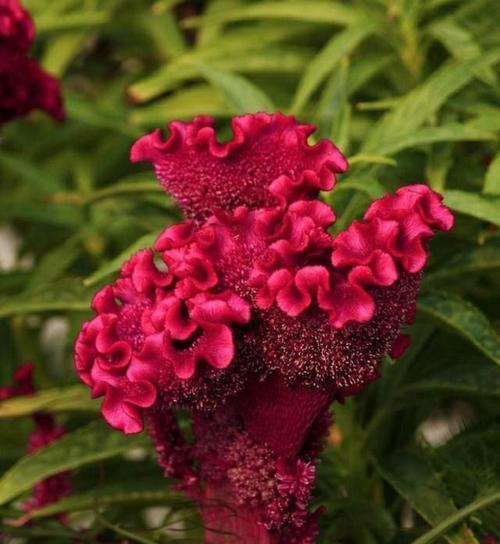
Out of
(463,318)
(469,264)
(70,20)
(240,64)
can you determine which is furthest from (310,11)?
(463,318)

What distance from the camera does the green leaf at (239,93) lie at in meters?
1.49

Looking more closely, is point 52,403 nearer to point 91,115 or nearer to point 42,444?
point 42,444

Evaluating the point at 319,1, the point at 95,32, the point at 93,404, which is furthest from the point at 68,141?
the point at 93,404

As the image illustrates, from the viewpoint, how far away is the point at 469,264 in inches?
52.8

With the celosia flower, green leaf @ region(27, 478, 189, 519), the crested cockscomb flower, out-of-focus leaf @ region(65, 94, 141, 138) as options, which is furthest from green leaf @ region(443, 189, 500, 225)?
out-of-focus leaf @ region(65, 94, 141, 138)

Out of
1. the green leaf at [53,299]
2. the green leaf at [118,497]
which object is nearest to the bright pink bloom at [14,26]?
the green leaf at [53,299]

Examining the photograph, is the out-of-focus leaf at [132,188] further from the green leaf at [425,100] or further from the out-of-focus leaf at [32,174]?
the out-of-focus leaf at [32,174]

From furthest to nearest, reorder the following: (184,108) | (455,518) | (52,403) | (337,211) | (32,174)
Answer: (32,174) < (184,108) < (52,403) < (337,211) < (455,518)

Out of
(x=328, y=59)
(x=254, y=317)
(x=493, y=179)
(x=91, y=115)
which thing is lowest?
(x=91, y=115)

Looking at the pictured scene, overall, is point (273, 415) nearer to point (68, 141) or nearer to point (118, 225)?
point (118, 225)

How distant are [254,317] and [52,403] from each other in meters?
0.55

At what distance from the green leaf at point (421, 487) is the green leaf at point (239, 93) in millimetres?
451

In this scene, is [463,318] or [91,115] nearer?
[463,318]

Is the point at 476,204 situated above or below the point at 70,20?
above
